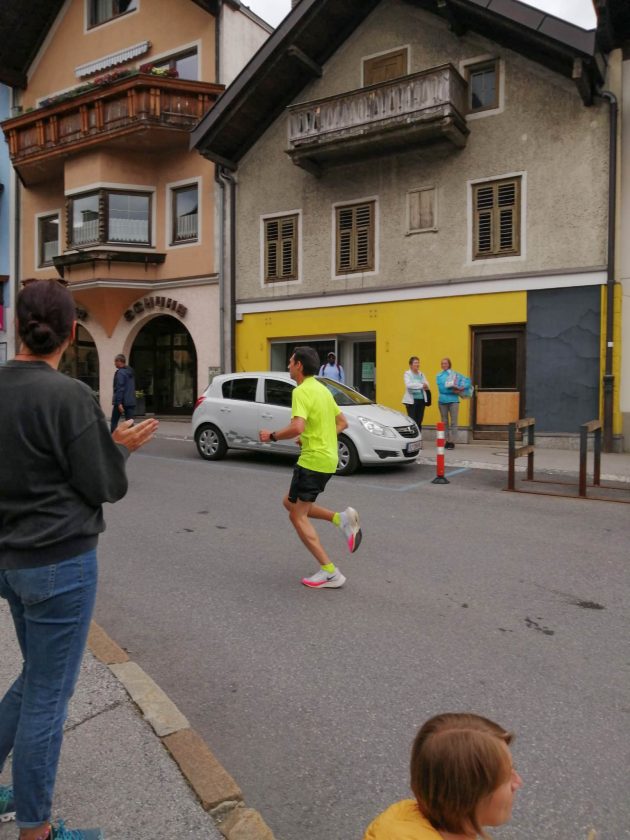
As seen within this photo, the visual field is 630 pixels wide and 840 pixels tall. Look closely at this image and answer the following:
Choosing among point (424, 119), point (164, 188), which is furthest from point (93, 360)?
point (424, 119)

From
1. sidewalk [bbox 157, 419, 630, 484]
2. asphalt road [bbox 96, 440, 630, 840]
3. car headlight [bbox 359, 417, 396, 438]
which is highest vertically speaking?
car headlight [bbox 359, 417, 396, 438]

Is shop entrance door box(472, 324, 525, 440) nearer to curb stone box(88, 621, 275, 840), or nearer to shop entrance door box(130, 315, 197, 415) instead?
shop entrance door box(130, 315, 197, 415)

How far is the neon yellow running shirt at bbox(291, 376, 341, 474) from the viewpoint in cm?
515

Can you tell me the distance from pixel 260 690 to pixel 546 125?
14.0m

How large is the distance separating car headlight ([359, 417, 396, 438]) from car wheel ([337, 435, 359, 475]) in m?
0.34

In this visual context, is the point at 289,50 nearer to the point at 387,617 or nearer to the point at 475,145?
the point at 475,145

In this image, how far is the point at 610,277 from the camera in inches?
536

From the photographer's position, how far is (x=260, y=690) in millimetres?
3461

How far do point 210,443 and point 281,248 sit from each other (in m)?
7.72

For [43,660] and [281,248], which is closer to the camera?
[43,660]

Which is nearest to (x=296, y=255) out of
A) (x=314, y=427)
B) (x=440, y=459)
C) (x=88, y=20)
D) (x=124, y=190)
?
(x=124, y=190)

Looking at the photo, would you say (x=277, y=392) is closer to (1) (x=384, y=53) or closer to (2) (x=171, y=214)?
(1) (x=384, y=53)

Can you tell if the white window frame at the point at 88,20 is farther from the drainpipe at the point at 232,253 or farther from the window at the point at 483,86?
the window at the point at 483,86

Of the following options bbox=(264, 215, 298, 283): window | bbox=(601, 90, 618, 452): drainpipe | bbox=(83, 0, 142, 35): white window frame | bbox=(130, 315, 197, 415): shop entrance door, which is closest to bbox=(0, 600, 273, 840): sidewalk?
bbox=(601, 90, 618, 452): drainpipe
